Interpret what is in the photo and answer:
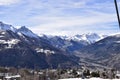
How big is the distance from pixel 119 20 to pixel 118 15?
0.48 ft

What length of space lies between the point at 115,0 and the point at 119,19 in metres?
0.39

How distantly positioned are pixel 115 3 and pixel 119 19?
317mm

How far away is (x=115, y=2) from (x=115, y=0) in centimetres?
5

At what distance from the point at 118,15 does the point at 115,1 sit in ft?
1.19

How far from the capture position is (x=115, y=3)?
7.16 meters

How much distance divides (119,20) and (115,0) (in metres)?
0.39

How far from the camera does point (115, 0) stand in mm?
7105

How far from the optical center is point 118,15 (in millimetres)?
7375

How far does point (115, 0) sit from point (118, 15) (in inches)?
14.9

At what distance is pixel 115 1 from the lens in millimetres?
7113

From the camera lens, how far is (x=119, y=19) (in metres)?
7.28
